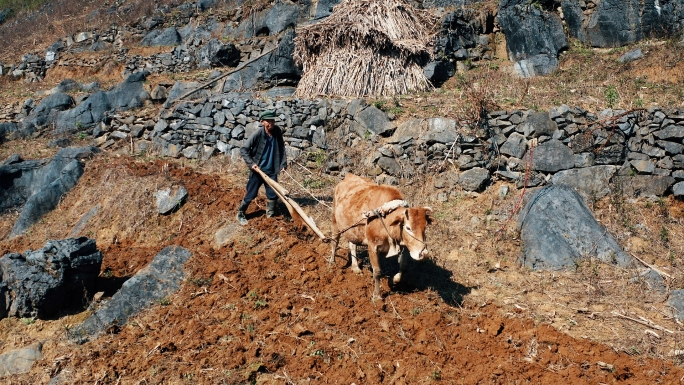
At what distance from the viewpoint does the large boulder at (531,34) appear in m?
14.6

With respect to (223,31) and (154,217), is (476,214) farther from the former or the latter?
(223,31)

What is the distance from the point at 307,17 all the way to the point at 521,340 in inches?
601

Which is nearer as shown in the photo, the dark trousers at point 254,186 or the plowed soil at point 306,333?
the plowed soil at point 306,333

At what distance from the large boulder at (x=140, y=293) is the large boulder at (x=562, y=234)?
A: 498cm

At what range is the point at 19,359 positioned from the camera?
6.64 metres

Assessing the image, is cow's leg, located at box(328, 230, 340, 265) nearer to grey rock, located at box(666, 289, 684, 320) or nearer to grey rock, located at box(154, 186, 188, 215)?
grey rock, located at box(154, 186, 188, 215)

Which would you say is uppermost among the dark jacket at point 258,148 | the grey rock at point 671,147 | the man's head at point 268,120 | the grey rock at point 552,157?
the man's head at point 268,120

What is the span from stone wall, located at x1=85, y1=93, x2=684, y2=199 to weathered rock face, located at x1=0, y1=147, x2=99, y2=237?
200 cm

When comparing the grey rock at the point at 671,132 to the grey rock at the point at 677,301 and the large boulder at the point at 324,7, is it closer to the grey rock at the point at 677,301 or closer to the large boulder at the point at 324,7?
the grey rock at the point at 677,301

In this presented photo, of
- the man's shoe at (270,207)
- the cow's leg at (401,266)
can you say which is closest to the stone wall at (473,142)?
the man's shoe at (270,207)

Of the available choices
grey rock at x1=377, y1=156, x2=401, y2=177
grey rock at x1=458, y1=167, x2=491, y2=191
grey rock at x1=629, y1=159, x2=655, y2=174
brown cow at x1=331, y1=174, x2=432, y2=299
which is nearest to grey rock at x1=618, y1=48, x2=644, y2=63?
grey rock at x1=629, y1=159, x2=655, y2=174

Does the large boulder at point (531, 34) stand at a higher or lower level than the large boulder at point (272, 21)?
higher

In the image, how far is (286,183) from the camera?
459 inches

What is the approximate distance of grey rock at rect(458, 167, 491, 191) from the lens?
34.3 ft
